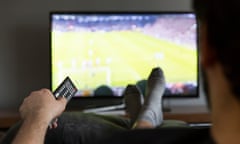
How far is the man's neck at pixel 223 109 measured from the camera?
0.64 m

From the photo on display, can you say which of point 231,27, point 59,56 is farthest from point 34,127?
point 59,56

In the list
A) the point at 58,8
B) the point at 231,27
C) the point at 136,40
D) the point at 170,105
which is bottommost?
the point at 170,105

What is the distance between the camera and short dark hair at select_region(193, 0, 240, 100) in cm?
60

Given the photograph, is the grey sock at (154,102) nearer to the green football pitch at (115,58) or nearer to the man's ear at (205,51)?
the green football pitch at (115,58)

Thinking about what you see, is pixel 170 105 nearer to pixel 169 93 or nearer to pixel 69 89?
A: pixel 169 93

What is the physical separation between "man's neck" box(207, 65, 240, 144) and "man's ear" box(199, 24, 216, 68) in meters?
0.01

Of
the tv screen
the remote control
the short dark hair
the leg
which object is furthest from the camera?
the tv screen

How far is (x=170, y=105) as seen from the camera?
3.08 m

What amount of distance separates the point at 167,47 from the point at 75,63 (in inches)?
21.9

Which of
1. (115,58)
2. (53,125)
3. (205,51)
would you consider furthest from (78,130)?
(115,58)

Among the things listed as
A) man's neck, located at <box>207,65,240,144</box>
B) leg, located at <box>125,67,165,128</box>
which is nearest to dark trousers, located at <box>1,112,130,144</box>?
leg, located at <box>125,67,165,128</box>

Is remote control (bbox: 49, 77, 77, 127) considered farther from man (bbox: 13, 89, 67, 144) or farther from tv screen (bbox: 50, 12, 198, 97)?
tv screen (bbox: 50, 12, 198, 97)

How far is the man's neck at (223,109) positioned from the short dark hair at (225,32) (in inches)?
0.5

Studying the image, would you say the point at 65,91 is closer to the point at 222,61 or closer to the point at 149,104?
the point at 149,104
